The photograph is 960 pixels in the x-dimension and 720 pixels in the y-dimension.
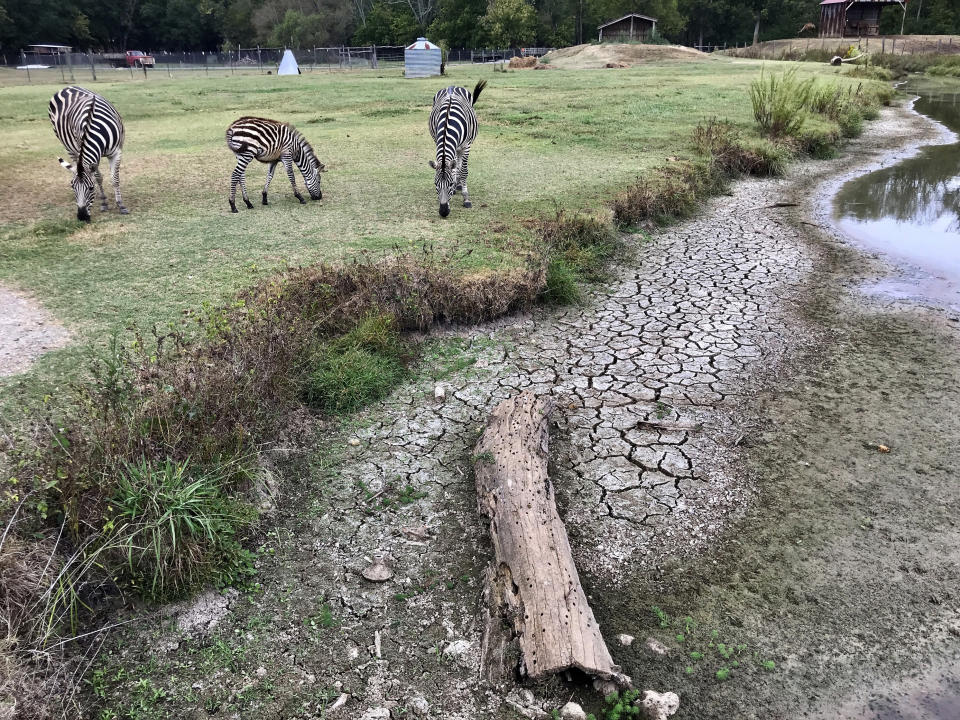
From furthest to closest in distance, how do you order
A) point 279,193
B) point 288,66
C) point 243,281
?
point 288,66
point 279,193
point 243,281

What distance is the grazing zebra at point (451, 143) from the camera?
8875 mm

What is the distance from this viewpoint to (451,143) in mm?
8867

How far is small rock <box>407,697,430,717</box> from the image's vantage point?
303cm

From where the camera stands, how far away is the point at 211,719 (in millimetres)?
2941

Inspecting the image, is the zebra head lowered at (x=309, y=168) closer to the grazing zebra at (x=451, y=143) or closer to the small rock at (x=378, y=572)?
the grazing zebra at (x=451, y=143)

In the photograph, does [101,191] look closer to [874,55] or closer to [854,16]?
[874,55]

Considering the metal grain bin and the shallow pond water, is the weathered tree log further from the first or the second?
the metal grain bin

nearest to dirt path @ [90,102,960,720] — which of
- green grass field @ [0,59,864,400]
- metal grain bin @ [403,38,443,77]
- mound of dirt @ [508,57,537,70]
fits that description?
green grass field @ [0,59,864,400]

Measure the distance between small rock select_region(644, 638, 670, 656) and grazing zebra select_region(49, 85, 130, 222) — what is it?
8626mm

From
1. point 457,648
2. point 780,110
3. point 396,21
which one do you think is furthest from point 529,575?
point 396,21

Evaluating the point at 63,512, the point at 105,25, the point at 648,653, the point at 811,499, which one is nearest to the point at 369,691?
the point at 648,653

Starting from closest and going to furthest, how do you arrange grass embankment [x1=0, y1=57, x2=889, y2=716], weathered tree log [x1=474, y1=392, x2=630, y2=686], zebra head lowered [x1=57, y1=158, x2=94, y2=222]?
weathered tree log [x1=474, y1=392, x2=630, y2=686]
grass embankment [x1=0, y1=57, x2=889, y2=716]
zebra head lowered [x1=57, y1=158, x2=94, y2=222]

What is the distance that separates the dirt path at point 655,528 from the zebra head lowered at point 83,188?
18.6 feet

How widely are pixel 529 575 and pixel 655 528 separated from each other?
3.41ft
